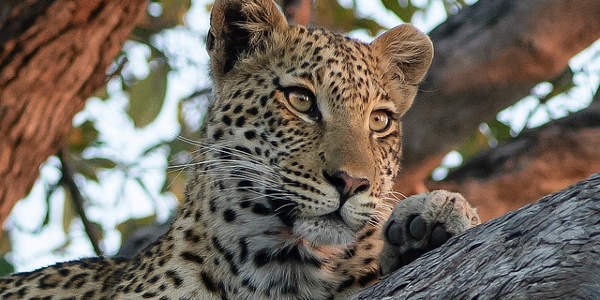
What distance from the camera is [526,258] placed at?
10.2ft

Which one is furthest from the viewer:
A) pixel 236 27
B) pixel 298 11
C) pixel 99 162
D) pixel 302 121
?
pixel 99 162

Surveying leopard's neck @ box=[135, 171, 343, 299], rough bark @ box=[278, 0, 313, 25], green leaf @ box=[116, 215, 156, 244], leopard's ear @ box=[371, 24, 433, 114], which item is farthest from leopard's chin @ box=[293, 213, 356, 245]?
green leaf @ box=[116, 215, 156, 244]

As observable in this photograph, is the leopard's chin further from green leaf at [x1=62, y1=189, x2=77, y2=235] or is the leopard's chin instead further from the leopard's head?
green leaf at [x1=62, y1=189, x2=77, y2=235]

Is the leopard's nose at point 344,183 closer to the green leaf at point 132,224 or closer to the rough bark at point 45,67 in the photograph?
the rough bark at point 45,67

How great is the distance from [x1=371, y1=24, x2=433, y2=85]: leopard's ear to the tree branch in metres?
3.40

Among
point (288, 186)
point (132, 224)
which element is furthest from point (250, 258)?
point (132, 224)

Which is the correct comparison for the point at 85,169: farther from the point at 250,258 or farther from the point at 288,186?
the point at 288,186

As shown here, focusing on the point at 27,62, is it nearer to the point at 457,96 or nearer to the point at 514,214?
the point at 457,96

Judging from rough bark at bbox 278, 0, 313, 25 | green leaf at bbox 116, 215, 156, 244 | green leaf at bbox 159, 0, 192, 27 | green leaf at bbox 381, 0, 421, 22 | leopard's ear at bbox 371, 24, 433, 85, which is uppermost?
green leaf at bbox 159, 0, 192, 27

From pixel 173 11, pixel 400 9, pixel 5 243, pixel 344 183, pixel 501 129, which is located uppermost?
pixel 173 11

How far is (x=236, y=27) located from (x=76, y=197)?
10.3ft

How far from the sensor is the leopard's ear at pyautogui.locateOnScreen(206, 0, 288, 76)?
5500 millimetres

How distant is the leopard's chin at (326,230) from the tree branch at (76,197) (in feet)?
12.6

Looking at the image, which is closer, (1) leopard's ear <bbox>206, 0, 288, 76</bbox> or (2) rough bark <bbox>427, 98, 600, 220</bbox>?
(1) leopard's ear <bbox>206, 0, 288, 76</bbox>
